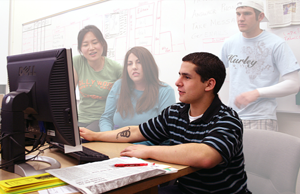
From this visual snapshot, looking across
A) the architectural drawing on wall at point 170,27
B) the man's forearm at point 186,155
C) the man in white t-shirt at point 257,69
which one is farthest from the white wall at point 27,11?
the man's forearm at point 186,155

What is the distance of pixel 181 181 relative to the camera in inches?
48.9

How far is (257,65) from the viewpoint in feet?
6.10

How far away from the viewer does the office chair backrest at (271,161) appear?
1218 millimetres

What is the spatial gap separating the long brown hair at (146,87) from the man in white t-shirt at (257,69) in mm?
786

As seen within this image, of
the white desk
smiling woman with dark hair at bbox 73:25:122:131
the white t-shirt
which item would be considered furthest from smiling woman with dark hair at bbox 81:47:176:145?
the white desk

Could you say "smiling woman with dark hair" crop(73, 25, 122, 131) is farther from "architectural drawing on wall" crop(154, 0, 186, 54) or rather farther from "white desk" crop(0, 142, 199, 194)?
"white desk" crop(0, 142, 199, 194)

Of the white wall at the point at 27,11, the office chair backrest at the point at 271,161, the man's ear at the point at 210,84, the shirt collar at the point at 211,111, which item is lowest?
the office chair backrest at the point at 271,161

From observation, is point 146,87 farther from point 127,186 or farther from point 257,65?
point 127,186

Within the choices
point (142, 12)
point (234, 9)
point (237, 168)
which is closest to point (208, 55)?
point (237, 168)

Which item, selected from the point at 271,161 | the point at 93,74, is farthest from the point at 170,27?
the point at 271,161

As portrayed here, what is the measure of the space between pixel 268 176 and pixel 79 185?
1.07 metres

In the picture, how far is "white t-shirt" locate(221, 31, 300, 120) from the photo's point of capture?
177 cm

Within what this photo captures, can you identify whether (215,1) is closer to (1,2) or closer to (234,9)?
(234,9)

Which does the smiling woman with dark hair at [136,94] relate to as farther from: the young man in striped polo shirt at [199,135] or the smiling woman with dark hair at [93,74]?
the young man in striped polo shirt at [199,135]
